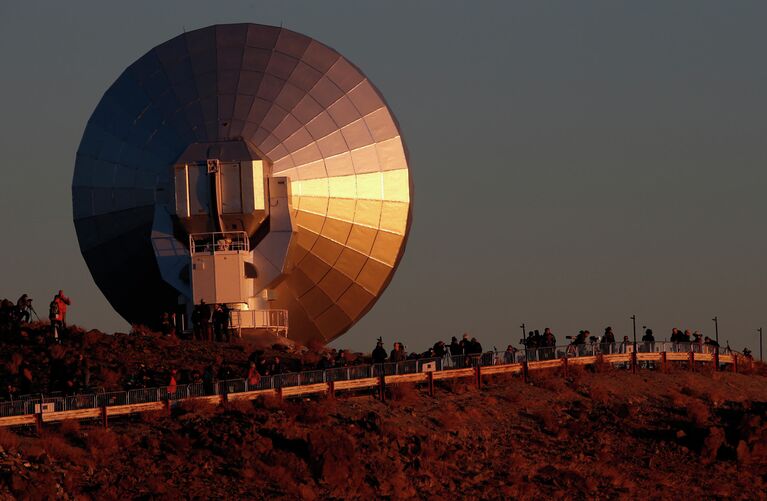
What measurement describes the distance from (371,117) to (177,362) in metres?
13.7

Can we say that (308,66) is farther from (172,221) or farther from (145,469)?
(145,469)

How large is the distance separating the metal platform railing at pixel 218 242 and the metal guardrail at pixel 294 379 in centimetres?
1064

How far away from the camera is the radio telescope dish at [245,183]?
67.8 meters

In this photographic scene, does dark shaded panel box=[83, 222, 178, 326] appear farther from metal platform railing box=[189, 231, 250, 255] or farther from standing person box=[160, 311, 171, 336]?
standing person box=[160, 311, 171, 336]

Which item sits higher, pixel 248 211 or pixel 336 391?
pixel 248 211

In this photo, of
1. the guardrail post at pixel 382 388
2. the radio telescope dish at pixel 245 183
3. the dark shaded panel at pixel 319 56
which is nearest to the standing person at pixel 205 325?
the radio telescope dish at pixel 245 183

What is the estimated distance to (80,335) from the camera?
209ft

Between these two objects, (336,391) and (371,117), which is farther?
(371,117)

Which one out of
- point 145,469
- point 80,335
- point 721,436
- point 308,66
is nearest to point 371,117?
point 308,66

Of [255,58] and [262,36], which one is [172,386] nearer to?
[255,58]

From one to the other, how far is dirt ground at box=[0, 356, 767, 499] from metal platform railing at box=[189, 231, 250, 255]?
11969 millimetres

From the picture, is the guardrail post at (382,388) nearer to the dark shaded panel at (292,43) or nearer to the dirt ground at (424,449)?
the dirt ground at (424,449)

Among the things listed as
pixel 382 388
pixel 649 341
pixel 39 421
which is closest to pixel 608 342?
pixel 649 341

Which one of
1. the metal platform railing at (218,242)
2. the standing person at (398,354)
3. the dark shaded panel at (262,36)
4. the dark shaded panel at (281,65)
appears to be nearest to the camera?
the standing person at (398,354)
